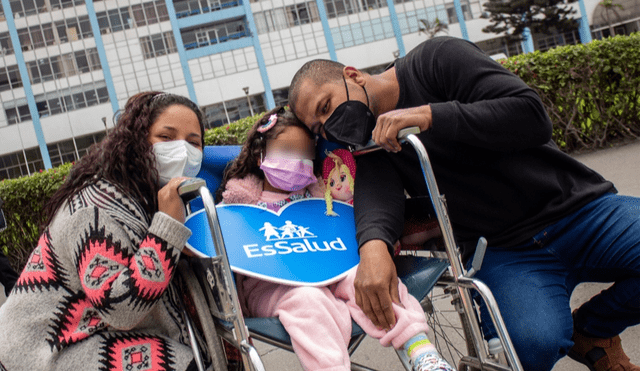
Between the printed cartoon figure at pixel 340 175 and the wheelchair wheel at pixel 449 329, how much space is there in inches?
21.4

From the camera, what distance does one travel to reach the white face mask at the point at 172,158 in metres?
1.76

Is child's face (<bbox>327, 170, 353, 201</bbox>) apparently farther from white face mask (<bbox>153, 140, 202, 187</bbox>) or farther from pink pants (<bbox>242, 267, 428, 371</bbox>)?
white face mask (<bbox>153, 140, 202, 187</bbox>)

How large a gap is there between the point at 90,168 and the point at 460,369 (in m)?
1.56

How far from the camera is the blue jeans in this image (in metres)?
1.63

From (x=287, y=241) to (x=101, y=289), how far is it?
0.69 m

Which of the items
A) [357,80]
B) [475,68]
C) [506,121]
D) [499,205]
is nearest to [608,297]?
[499,205]

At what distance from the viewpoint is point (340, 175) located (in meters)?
2.17

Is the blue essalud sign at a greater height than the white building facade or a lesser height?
lesser

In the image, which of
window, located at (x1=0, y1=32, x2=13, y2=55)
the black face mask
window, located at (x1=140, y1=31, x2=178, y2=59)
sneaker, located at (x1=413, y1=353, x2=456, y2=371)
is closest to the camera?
sneaker, located at (x1=413, y1=353, x2=456, y2=371)

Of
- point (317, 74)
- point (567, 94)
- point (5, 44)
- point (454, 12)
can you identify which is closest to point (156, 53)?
point (5, 44)

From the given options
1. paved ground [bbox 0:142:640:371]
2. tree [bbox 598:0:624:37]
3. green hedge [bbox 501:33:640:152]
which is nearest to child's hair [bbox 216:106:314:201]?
paved ground [bbox 0:142:640:371]

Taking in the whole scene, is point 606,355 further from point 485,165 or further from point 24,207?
point 24,207

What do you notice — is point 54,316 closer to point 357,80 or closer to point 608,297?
point 357,80

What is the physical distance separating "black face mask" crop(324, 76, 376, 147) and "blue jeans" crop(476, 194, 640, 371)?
2.18 feet
